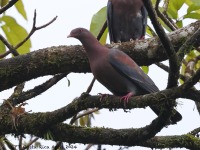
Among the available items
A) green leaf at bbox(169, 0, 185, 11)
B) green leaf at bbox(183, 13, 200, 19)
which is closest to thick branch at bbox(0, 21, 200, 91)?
green leaf at bbox(183, 13, 200, 19)

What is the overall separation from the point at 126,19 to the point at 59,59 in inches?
103

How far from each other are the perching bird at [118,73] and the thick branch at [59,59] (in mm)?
144

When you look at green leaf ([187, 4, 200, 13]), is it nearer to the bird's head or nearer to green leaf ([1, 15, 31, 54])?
the bird's head

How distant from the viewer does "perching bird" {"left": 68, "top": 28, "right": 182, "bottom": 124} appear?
3.98 meters

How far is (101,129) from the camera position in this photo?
3.60 m

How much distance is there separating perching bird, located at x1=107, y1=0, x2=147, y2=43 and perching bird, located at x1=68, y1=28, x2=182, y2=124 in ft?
7.75

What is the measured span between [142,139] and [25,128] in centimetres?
93

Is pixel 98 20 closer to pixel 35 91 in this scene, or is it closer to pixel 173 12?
pixel 173 12

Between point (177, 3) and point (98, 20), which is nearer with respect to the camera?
point (98, 20)

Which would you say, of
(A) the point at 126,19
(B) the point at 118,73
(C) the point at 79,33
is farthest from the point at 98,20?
(A) the point at 126,19

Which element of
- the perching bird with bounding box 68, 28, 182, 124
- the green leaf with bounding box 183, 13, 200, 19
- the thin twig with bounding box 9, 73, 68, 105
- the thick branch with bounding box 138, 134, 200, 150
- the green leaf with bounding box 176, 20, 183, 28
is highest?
the green leaf with bounding box 183, 13, 200, 19

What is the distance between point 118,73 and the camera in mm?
4062

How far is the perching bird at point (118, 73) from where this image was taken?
3977mm

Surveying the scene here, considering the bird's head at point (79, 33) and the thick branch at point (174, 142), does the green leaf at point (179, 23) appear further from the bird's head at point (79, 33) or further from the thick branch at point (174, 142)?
the thick branch at point (174, 142)
